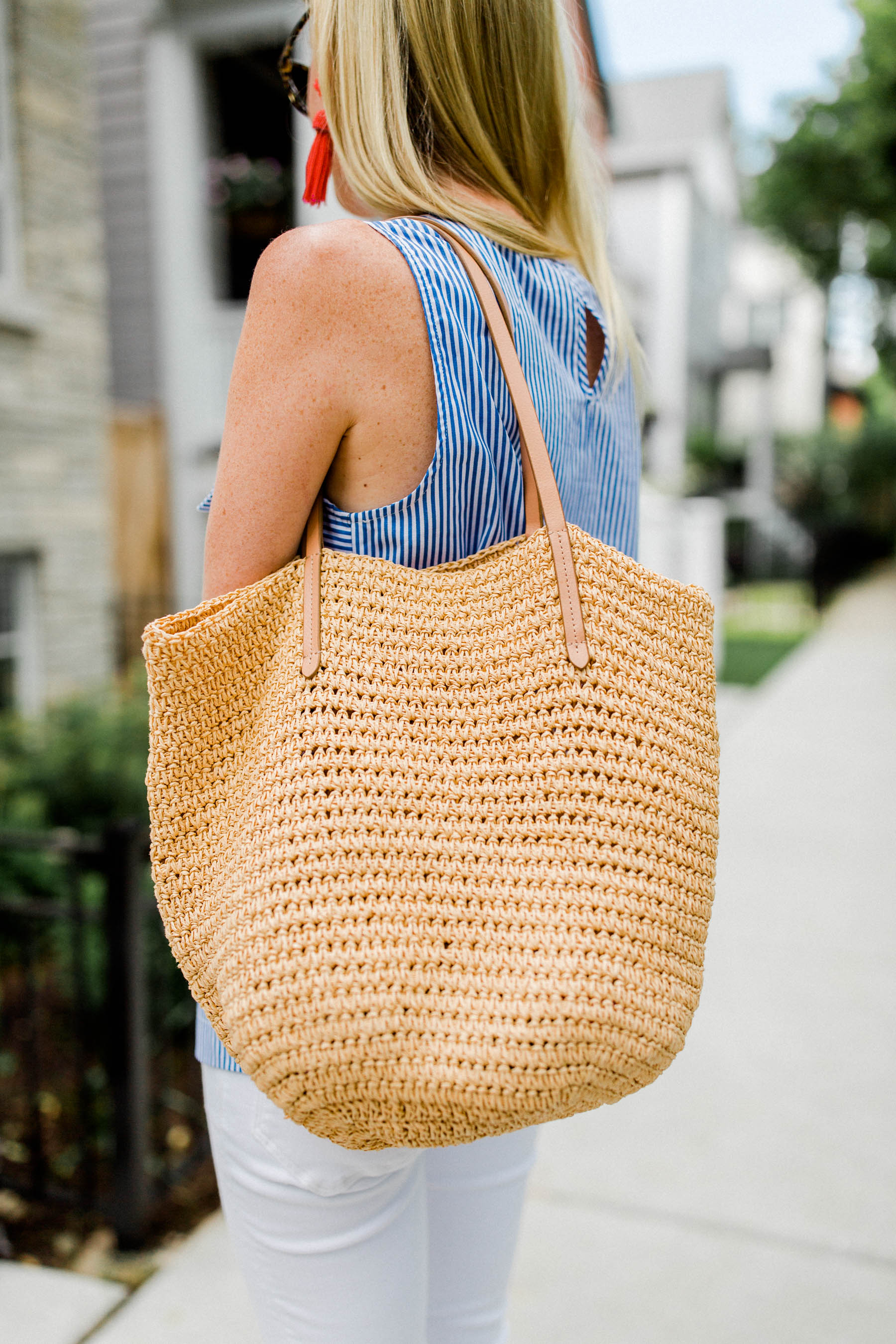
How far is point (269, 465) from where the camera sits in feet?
3.24

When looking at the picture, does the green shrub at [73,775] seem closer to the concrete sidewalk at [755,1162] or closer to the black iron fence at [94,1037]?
the black iron fence at [94,1037]

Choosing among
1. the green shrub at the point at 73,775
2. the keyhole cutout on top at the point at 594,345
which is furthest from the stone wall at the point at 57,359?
the keyhole cutout on top at the point at 594,345

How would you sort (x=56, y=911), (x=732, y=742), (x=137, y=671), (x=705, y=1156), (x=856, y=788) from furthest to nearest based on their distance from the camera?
(x=732, y=742), (x=856, y=788), (x=137, y=671), (x=705, y=1156), (x=56, y=911)

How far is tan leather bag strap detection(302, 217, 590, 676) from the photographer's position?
946 millimetres

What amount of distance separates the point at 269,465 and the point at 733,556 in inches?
680

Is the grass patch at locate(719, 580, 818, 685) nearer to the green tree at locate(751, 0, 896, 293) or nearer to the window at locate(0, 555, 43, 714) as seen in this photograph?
the green tree at locate(751, 0, 896, 293)

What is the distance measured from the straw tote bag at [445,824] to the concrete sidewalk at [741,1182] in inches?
62.7

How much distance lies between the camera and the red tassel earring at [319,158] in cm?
113

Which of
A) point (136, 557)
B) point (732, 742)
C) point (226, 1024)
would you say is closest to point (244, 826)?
point (226, 1024)

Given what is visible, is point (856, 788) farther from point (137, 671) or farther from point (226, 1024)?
point (226, 1024)

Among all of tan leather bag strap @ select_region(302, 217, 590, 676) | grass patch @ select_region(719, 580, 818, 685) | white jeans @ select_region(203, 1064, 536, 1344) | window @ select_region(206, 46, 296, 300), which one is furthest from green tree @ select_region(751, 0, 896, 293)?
white jeans @ select_region(203, 1064, 536, 1344)

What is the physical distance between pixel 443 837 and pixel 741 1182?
2142 mm

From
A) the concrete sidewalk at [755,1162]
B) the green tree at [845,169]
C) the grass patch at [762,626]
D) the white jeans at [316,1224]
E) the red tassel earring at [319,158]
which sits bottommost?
the grass patch at [762,626]

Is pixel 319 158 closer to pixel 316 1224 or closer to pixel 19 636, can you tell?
pixel 316 1224
